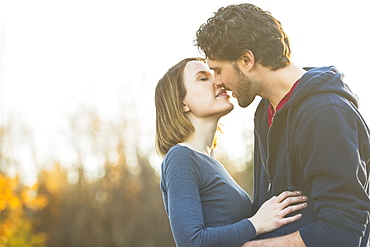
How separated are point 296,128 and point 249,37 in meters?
0.65

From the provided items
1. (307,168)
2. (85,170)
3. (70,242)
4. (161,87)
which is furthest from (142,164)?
(307,168)

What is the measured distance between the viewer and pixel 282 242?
2.26 metres

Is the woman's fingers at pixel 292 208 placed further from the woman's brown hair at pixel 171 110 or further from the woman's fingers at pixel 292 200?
the woman's brown hair at pixel 171 110

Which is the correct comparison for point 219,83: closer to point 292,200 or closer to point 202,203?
point 202,203

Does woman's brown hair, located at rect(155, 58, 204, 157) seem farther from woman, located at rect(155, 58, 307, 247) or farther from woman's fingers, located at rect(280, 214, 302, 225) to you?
woman's fingers, located at rect(280, 214, 302, 225)

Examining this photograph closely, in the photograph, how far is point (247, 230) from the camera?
7.82 ft

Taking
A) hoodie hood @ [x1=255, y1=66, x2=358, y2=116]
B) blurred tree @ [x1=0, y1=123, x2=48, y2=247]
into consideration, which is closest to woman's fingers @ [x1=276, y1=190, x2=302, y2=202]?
hoodie hood @ [x1=255, y1=66, x2=358, y2=116]

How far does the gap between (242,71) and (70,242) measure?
918 cm

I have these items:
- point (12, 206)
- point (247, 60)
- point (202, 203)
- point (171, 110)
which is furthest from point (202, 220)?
point (12, 206)

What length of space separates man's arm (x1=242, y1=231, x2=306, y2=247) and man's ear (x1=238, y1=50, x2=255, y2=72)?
2.71ft

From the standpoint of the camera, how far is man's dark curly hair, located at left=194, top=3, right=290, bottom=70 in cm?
265

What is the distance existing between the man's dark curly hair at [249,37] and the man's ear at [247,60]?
0.02m

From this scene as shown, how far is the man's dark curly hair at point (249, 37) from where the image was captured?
2.65 m

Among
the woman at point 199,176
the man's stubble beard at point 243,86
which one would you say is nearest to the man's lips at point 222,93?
the woman at point 199,176
